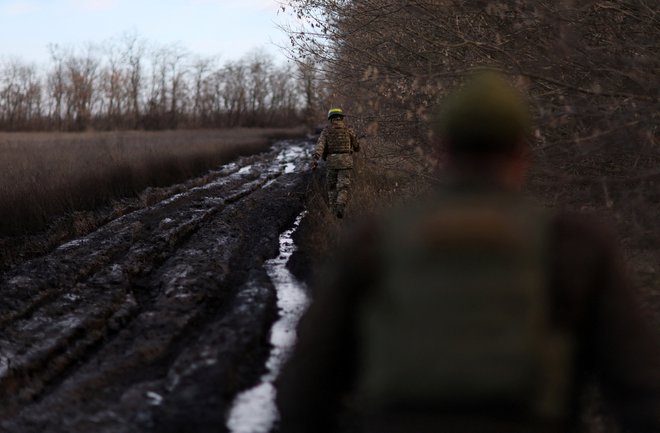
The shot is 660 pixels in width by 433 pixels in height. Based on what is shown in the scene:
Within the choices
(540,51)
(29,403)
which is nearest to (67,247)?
(29,403)

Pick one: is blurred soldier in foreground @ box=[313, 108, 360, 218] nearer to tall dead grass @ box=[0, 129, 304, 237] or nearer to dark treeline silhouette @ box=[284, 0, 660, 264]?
dark treeline silhouette @ box=[284, 0, 660, 264]

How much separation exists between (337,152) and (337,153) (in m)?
0.02

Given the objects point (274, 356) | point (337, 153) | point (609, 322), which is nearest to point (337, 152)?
point (337, 153)

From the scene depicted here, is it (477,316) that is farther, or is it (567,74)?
(567,74)

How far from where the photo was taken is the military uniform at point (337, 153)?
10.5 m

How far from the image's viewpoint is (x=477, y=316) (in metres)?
1.20

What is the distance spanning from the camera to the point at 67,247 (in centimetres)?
857

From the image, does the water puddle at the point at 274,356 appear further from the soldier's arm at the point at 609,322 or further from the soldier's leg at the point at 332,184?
the soldier's leg at the point at 332,184

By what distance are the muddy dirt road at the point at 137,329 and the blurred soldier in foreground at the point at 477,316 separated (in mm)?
2405

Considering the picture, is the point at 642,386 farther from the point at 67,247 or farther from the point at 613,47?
the point at 67,247

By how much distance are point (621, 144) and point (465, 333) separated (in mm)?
3544

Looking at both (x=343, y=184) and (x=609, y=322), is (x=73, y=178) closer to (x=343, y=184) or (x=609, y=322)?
(x=343, y=184)

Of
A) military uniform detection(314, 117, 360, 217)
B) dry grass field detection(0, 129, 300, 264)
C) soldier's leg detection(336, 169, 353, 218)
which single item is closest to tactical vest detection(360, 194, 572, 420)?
dry grass field detection(0, 129, 300, 264)

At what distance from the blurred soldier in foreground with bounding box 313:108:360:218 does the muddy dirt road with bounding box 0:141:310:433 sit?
1.50 metres
